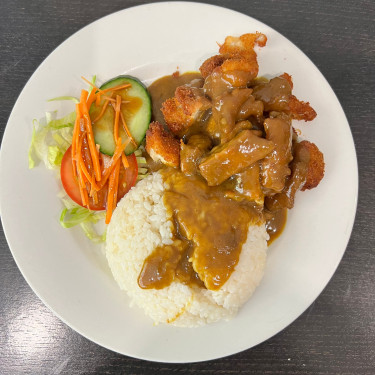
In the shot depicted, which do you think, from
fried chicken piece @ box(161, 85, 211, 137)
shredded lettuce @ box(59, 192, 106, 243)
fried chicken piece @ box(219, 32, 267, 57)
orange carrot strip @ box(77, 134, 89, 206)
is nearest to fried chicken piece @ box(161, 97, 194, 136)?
fried chicken piece @ box(161, 85, 211, 137)

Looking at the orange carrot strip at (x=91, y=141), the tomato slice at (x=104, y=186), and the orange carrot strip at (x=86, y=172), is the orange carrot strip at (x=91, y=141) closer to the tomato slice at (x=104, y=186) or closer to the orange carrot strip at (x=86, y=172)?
the orange carrot strip at (x=86, y=172)

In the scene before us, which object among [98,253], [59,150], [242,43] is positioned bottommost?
A: [98,253]

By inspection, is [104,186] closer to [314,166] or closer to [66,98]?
[66,98]

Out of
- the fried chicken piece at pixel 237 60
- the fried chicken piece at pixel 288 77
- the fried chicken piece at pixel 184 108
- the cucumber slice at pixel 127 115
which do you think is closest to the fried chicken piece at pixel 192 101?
the fried chicken piece at pixel 184 108

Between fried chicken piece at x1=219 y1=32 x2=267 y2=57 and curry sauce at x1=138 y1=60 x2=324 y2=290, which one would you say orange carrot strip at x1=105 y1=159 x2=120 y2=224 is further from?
fried chicken piece at x1=219 y1=32 x2=267 y2=57

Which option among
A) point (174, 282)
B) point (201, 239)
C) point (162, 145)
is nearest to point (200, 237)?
point (201, 239)
